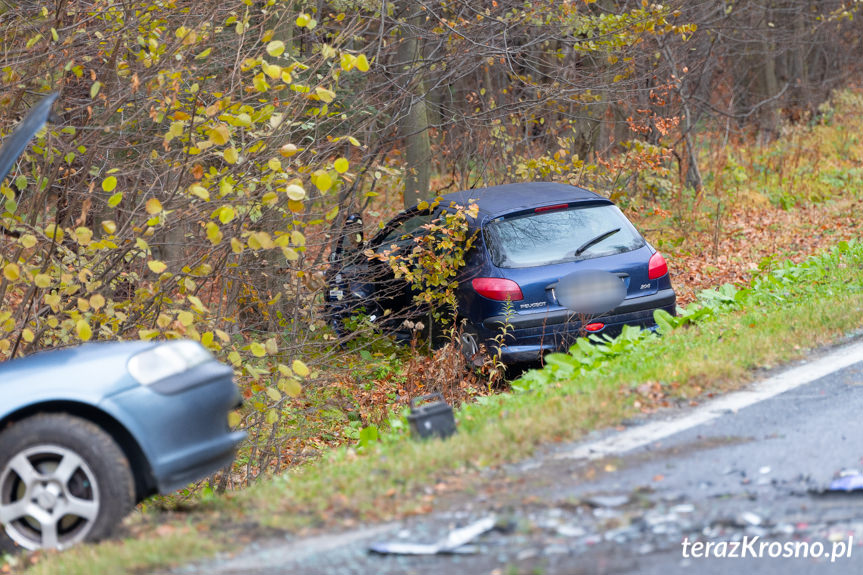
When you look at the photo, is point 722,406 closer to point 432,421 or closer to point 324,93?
point 432,421

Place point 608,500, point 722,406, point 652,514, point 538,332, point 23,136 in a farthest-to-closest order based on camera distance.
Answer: point 538,332 < point 722,406 < point 23,136 < point 608,500 < point 652,514

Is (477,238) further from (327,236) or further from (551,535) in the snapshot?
(551,535)

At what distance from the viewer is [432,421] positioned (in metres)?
5.38

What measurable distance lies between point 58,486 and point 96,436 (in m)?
0.27

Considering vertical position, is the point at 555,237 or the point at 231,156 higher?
the point at 231,156

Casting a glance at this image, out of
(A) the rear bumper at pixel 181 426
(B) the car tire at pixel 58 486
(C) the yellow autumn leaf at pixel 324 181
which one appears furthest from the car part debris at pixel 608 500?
(C) the yellow autumn leaf at pixel 324 181

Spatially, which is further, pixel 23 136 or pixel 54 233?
pixel 54 233

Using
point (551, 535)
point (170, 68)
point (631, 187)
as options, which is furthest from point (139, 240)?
point (631, 187)

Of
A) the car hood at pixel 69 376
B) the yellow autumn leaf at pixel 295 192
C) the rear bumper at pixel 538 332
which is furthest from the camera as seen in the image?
the rear bumper at pixel 538 332

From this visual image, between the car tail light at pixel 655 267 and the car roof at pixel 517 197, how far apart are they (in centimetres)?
73

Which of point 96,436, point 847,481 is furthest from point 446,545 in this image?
point 847,481

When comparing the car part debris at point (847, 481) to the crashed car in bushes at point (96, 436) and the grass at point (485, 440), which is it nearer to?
the grass at point (485, 440)

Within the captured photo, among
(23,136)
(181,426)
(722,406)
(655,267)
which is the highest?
(23,136)

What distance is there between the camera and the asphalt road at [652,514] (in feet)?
12.2
